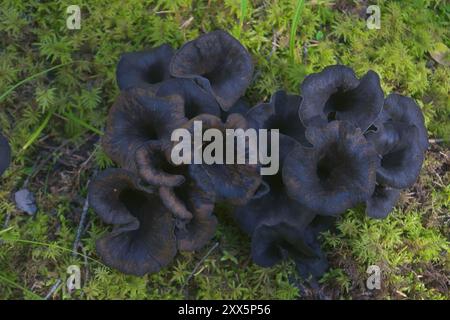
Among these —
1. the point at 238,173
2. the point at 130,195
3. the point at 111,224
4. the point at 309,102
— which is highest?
the point at 309,102

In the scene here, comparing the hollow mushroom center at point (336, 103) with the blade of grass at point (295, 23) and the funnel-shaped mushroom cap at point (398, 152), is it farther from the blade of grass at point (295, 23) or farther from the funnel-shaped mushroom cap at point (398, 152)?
the blade of grass at point (295, 23)

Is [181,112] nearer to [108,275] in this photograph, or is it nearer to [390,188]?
[108,275]

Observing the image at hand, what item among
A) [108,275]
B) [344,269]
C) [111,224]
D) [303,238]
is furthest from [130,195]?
[344,269]

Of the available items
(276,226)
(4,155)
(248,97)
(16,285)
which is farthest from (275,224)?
(4,155)

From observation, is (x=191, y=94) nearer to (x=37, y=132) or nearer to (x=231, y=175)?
(x=231, y=175)

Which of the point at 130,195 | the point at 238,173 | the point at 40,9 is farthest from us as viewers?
the point at 40,9

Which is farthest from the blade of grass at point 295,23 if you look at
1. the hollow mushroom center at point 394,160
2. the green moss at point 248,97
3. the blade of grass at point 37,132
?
the blade of grass at point 37,132
